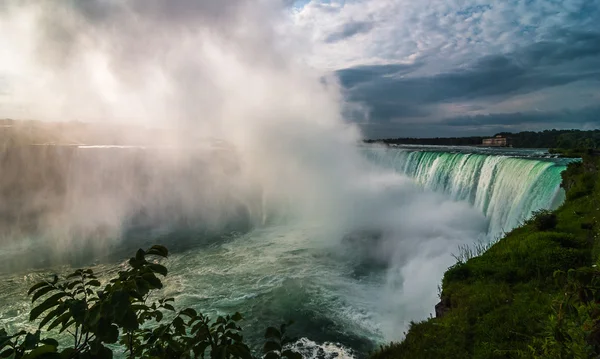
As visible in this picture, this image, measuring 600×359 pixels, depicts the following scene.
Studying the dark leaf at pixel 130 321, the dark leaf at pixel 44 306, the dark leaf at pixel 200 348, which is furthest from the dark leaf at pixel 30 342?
the dark leaf at pixel 200 348

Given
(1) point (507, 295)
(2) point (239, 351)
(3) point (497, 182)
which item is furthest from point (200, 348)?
(3) point (497, 182)

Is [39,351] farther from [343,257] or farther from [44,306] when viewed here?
[343,257]

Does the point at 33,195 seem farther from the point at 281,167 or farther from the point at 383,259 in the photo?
the point at 383,259

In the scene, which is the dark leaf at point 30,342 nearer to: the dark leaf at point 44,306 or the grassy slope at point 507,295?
the dark leaf at point 44,306

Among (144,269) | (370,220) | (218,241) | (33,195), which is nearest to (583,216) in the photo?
(144,269)

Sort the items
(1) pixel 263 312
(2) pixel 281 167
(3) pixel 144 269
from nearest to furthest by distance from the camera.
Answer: (3) pixel 144 269
(1) pixel 263 312
(2) pixel 281 167

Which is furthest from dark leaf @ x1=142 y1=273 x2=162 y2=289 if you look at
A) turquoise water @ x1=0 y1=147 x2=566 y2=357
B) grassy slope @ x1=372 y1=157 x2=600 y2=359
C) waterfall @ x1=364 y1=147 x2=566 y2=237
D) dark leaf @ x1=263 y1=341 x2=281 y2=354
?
waterfall @ x1=364 y1=147 x2=566 y2=237

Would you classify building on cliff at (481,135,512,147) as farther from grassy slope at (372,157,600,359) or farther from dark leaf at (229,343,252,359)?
dark leaf at (229,343,252,359)
